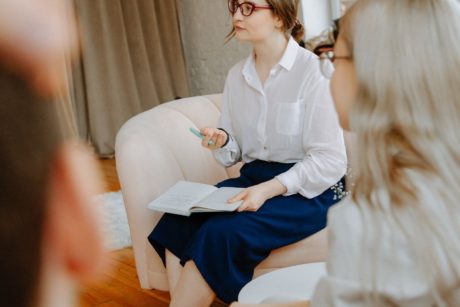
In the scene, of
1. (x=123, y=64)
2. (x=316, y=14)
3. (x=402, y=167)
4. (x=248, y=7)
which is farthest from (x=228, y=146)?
(x=123, y=64)

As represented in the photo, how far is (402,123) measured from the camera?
820 mm

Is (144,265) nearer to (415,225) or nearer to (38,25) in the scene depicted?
(415,225)

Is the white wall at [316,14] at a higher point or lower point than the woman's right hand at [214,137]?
higher

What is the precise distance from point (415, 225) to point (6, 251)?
0.62m

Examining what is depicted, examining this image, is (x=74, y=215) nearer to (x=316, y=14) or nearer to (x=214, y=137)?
(x=214, y=137)

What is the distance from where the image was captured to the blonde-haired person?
2.51 ft

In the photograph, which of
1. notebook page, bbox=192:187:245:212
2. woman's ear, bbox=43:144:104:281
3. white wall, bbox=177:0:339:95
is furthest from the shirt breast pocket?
white wall, bbox=177:0:339:95

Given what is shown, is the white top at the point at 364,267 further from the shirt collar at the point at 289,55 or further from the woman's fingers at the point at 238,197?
the shirt collar at the point at 289,55

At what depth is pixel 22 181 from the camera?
237 millimetres

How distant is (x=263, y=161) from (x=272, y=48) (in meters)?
0.38

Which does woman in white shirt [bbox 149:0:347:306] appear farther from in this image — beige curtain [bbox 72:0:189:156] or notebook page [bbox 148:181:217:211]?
beige curtain [bbox 72:0:189:156]

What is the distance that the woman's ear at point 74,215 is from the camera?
0.24 m

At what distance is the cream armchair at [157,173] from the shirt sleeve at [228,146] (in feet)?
0.52

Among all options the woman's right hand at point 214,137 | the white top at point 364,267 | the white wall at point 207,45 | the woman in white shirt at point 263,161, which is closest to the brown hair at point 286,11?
the woman in white shirt at point 263,161
